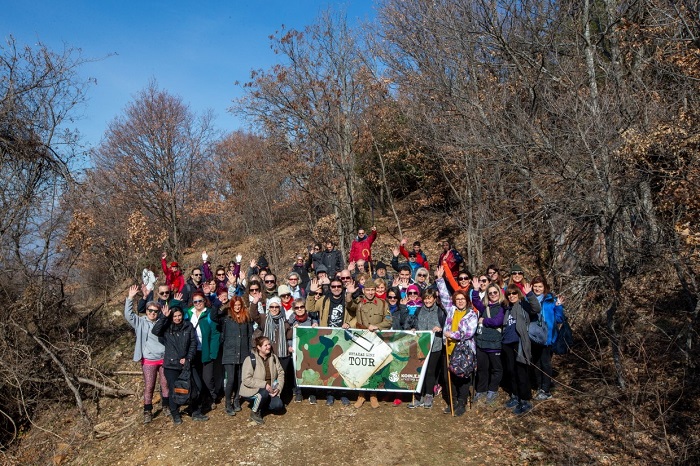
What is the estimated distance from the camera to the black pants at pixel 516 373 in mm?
7668

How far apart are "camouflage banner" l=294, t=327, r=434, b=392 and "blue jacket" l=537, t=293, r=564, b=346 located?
175 cm

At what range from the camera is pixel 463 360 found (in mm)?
7617

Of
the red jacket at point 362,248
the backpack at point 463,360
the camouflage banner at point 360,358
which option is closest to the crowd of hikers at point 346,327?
the backpack at point 463,360

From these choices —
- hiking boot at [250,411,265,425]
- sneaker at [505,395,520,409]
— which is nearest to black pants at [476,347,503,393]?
sneaker at [505,395,520,409]

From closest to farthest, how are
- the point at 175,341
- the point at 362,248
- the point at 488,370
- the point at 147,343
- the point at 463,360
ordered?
the point at 463,360
the point at 175,341
the point at 488,370
the point at 147,343
the point at 362,248

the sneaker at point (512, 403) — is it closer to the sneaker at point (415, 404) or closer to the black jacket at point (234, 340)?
the sneaker at point (415, 404)

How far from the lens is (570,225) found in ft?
29.7

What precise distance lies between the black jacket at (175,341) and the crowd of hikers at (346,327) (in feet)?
0.05

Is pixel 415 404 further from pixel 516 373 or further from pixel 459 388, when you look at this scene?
pixel 516 373

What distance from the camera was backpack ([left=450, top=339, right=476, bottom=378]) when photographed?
7.59 metres

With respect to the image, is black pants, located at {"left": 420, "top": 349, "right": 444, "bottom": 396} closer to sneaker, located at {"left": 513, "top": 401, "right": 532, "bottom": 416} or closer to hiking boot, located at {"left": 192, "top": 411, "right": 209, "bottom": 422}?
sneaker, located at {"left": 513, "top": 401, "right": 532, "bottom": 416}

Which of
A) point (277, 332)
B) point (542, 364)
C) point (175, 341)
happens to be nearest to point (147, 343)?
point (175, 341)

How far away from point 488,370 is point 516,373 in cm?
48

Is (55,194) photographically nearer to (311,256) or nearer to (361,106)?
(311,256)
